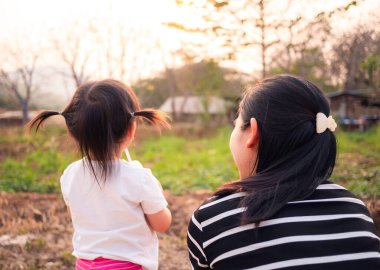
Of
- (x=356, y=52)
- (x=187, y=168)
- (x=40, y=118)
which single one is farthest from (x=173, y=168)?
(x=40, y=118)

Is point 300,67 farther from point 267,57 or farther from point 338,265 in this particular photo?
point 338,265

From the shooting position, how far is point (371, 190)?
3352mm

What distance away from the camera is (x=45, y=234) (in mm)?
3283

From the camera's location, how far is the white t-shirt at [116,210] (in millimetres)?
1549

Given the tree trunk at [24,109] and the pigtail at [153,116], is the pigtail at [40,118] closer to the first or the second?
the pigtail at [153,116]

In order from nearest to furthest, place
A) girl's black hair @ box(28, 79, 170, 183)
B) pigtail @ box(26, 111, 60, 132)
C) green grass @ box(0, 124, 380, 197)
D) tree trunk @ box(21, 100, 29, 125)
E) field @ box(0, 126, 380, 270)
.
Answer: girl's black hair @ box(28, 79, 170, 183)
pigtail @ box(26, 111, 60, 132)
field @ box(0, 126, 380, 270)
green grass @ box(0, 124, 380, 197)
tree trunk @ box(21, 100, 29, 125)

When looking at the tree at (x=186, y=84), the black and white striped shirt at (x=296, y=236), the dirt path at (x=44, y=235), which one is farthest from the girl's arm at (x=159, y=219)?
the tree at (x=186, y=84)

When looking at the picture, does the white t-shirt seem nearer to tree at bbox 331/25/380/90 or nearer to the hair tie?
the hair tie

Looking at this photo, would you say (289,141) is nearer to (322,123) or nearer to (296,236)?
(322,123)

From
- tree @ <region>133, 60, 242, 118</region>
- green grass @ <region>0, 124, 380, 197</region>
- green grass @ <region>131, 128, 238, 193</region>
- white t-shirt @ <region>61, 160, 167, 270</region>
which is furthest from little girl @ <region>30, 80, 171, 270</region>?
tree @ <region>133, 60, 242, 118</region>

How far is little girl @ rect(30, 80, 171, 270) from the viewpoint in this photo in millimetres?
1545

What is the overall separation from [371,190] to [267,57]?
1643 millimetres

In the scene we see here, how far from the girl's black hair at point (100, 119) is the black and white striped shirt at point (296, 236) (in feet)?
2.20

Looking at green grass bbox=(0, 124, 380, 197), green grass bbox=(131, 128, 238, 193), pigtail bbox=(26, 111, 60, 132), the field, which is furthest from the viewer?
green grass bbox=(131, 128, 238, 193)
